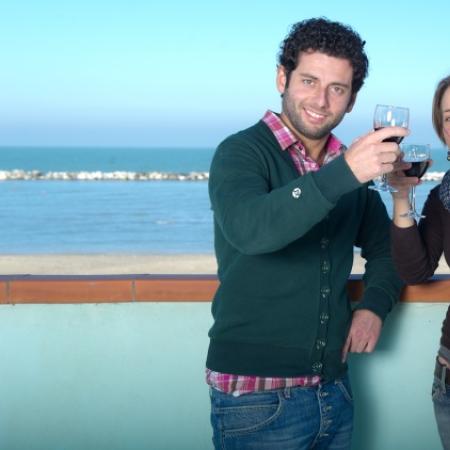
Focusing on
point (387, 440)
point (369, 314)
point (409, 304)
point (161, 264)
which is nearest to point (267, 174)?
point (369, 314)

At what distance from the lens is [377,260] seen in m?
2.42

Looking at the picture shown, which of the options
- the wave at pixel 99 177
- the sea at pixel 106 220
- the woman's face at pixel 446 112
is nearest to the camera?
the woman's face at pixel 446 112

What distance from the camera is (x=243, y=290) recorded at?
2041 mm

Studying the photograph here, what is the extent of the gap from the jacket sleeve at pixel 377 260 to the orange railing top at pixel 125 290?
28 centimetres

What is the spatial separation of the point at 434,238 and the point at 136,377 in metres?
1.17

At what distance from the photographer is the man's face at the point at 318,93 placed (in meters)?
2.02

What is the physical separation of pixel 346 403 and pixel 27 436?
4.09 feet

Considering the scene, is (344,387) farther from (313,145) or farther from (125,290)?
(125,290)

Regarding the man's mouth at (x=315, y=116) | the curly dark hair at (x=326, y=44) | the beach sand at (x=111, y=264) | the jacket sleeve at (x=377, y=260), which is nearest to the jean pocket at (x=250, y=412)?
the jacket sleeve at (x=377, y=260)

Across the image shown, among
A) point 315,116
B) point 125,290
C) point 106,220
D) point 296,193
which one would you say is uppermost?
point 106,220

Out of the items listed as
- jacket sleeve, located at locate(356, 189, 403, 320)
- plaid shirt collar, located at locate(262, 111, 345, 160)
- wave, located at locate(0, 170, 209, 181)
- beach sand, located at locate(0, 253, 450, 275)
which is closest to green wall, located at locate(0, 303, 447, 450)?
jacket sleeve, located at locate(356, 189, 403, 320)

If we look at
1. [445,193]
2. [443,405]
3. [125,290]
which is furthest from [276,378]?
[125,290]

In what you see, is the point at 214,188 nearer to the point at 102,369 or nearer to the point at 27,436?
the point at 102,369

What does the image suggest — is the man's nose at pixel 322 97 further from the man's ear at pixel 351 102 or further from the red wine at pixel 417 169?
the red wine at pixel 417 169
